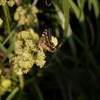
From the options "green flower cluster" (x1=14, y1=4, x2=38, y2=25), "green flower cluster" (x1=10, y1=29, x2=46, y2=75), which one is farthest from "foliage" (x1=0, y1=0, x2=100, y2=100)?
"green flower cluster" (x1=10, y1=29, x2=46, y2=75)

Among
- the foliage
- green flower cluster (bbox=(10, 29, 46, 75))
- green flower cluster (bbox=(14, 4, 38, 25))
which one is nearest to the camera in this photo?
green flower cluster (bbox=(10, 29, 46, 75))

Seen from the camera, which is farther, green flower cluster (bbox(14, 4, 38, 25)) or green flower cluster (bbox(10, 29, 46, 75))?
green flower cluster (bbox(14, 4, 38, 25))

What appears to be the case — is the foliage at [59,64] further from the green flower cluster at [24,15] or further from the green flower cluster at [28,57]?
the green flower cluster at [28,57]

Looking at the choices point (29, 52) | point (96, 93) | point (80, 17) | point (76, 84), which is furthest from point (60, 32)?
point (29, 52)

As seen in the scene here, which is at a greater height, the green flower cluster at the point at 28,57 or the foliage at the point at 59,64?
the foliage at the point at 59,64

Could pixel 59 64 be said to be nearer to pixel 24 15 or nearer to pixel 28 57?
pixel 24 15

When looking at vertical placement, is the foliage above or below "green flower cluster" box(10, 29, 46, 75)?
above

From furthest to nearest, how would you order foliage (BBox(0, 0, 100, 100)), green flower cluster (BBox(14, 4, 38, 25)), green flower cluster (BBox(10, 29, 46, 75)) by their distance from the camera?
foliage (BBox(0, 0, 100, 100)) → green flower cluster (BBox(14, 4, 38, 25)) → green flower cluster (BBox(10, 29, 46, 75))

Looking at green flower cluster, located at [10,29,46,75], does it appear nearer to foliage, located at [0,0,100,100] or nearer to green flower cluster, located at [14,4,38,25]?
green flower cluster, located at [14,4,38,25]

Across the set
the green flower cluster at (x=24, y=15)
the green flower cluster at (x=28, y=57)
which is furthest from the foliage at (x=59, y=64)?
the green flower cluster at (x=28, y=57)

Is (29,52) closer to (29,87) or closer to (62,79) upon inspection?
(29,87)

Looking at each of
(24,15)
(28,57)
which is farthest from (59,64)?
(28,57)
